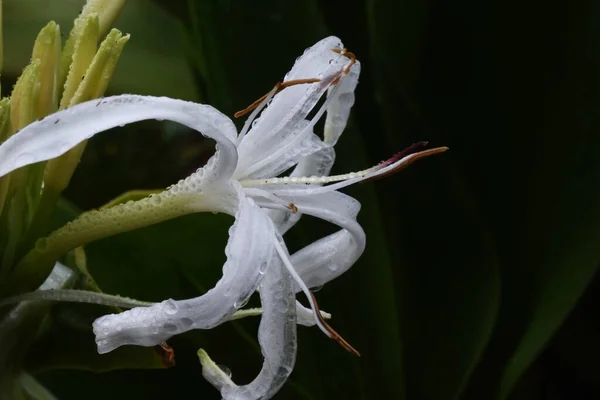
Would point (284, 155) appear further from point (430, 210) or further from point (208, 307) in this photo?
point (430, 210)

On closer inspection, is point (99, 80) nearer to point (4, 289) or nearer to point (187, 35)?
point (4, 289)

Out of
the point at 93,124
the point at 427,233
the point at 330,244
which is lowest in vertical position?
the point at 427,233

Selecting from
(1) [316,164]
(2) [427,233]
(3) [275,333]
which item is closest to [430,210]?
(2) [427,233]

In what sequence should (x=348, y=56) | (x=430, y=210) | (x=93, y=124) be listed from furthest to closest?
(x=430, y=210), (x=348, y=56), (x=93, y=124)

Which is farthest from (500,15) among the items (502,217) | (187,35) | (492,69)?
(187,35)

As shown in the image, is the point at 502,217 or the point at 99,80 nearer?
the point at 99,80

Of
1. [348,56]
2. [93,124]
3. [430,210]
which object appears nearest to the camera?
[93,124]

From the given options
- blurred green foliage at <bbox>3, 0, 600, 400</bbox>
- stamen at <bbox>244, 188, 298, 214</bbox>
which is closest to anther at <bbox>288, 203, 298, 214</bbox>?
stamen at <bbox>244, 188, 298, 214</bbox>

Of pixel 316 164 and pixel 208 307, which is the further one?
pixel 316 164
